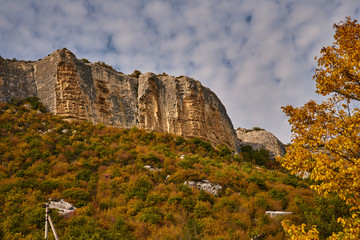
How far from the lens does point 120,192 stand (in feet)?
40.3

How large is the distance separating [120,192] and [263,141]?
34.1 metres

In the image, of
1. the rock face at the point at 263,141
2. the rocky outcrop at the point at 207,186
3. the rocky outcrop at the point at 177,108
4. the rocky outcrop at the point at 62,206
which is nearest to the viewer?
the rocky outcrop at the point at 62,206

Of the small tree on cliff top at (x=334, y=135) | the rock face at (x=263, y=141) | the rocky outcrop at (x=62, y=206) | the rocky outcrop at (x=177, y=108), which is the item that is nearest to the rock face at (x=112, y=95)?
the rocky outcrop at (x=177, y=108)

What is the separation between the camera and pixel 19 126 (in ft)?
64.5

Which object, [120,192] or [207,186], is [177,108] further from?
[120,192]

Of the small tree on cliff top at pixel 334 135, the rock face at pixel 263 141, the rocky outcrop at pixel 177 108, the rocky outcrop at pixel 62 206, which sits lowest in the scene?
the rocky outcrop at pixel 62 206

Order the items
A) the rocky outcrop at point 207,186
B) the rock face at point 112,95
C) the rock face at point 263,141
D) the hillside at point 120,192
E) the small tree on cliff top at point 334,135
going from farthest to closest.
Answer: the rock face at point 263,141 < the rock face at point 112,95 < the rocky outcrop at point 207,186 < the hillside at point 120,192 < the small tree on cliff top at point 334,135

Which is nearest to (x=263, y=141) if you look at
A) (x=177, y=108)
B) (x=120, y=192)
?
(x=177, y=108)

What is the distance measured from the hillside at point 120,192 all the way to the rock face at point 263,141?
2317 centimetres

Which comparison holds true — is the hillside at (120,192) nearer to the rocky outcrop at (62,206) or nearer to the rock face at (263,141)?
the rocky outcrop at (62,206)

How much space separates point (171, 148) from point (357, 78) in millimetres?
17393

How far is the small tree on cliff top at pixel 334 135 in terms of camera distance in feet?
15.5

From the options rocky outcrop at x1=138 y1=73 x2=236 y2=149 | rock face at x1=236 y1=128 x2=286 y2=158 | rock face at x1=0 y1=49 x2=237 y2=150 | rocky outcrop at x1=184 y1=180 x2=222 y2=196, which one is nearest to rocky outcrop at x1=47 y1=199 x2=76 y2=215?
rocky outcrop at x1=184 y1=180 x2=222 y2=196

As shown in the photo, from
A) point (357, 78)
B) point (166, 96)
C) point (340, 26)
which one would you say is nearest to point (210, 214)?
point (357, 78)
